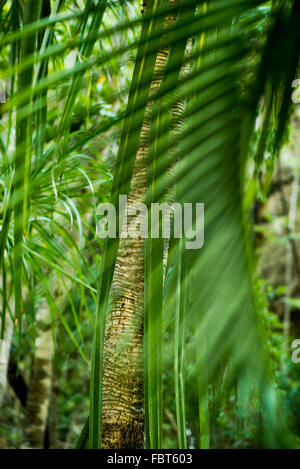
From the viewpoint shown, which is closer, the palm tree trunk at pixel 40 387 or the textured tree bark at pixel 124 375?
the textured tree bark at pixel 124 375

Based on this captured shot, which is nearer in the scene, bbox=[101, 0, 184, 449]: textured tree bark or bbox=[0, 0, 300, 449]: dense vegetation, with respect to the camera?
bbox=[0, 0, 300, 449]: dense vegetation

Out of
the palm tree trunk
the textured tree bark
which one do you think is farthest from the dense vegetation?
the palm tree trunk

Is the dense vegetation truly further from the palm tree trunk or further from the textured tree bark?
the palm tree trunk

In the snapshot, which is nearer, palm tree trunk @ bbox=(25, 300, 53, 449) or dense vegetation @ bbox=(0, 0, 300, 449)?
dense vegetation @ bbox=(0, 0, 300, 449)

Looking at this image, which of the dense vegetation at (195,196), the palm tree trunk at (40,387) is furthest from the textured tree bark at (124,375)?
the palm tree trunk at (40,387)

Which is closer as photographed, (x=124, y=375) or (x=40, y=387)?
(x=124, y=375)

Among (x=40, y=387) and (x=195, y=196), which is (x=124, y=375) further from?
(x=40, y=387)

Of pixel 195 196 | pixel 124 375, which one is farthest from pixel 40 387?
pixel 195 196

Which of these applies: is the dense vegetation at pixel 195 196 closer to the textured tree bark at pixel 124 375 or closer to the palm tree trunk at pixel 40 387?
the textured tree bark at pixel 124 375

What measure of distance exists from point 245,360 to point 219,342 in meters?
0.01

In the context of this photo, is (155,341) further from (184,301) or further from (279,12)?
(279,12)

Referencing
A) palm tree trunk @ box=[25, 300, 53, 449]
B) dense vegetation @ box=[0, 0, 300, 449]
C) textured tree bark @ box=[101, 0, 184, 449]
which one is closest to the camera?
dense vegetation @ box=[0, 0, 300, 449]

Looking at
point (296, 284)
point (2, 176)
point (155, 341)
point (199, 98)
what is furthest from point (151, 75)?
point (296, 284)

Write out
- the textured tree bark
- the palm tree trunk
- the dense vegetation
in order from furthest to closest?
1. the palm tree trunk
2. the textured tree bark
3. the dense vegetation
